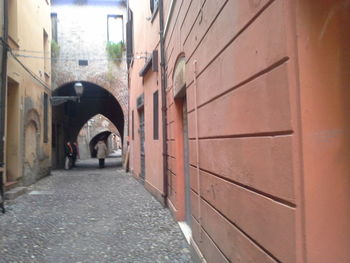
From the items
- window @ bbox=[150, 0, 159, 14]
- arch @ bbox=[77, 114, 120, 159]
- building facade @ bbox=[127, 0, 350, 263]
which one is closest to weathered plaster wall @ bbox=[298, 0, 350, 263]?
building facade @ bbox=[127, 0, 350, 263]

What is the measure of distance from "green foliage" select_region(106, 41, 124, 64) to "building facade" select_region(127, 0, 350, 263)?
536 inches

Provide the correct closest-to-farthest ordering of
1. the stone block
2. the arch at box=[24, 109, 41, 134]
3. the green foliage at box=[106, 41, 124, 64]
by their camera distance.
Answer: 1. the stone block
2. the arch at box=[24, 109, 41, 134]
3. the green foliage at box=[106, 41, 124, 64]

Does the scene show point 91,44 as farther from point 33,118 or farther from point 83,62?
point 33,118

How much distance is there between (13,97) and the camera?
957 centimetres

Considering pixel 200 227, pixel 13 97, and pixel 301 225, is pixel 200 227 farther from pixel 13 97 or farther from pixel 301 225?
pixel 13 97

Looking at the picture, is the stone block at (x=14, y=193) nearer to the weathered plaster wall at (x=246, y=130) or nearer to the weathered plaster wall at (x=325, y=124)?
the weathered plaster wall at (x=246, y=130)

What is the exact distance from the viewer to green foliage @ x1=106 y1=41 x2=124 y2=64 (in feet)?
54.7

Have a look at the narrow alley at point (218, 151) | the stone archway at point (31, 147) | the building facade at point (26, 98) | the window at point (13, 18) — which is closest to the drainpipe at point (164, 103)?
the narrow alley at point (218, 151)

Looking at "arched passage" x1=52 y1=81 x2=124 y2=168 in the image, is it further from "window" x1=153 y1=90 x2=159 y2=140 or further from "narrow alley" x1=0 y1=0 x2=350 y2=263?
"window" x1=153 y1=90 x2=159 y2=140

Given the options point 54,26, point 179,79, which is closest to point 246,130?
point 179,79

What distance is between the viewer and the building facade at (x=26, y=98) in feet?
30.9

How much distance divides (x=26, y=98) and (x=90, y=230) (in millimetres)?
6221

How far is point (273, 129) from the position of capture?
1.79 meters

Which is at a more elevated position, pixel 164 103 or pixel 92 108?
pixel 92 108
